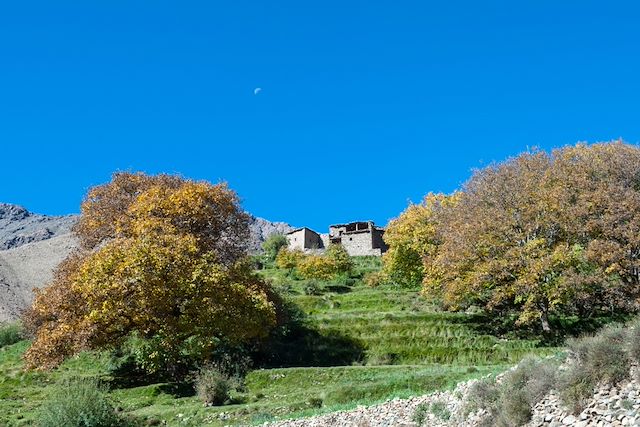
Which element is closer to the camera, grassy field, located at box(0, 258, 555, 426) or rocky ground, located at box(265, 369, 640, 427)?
rocky ground, located at box(265, 369, 640, 427)

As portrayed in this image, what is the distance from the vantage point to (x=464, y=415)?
13508 mm

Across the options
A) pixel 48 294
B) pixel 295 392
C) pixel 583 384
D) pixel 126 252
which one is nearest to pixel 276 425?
pixel 295 392

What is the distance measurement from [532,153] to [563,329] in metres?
12.4

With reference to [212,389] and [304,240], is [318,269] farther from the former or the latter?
[212,389]

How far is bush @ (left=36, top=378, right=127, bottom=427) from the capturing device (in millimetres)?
15398

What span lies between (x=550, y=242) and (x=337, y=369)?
1373 centimetres

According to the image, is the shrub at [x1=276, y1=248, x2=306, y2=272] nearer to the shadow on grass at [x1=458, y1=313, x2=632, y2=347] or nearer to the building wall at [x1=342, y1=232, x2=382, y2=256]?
the building wall at [x1=342, y1=232, x2=382, y2=256]

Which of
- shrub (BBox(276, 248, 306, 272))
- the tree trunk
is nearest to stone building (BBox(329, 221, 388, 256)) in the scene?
shrub (BBox(276, 248, 306, 272))

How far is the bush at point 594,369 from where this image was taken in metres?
11.5

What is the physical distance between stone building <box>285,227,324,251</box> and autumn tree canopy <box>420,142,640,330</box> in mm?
50071

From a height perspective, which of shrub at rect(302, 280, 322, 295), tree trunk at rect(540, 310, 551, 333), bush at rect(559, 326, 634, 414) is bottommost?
bush at rect(559, 326, 634, 414)

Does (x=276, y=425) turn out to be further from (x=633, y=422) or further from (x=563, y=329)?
(x=563, y=329)

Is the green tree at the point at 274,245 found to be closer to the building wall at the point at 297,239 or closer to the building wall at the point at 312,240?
the building wall at the point at 297,239

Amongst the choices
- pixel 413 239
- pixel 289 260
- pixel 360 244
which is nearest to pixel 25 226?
pixel 360 244
